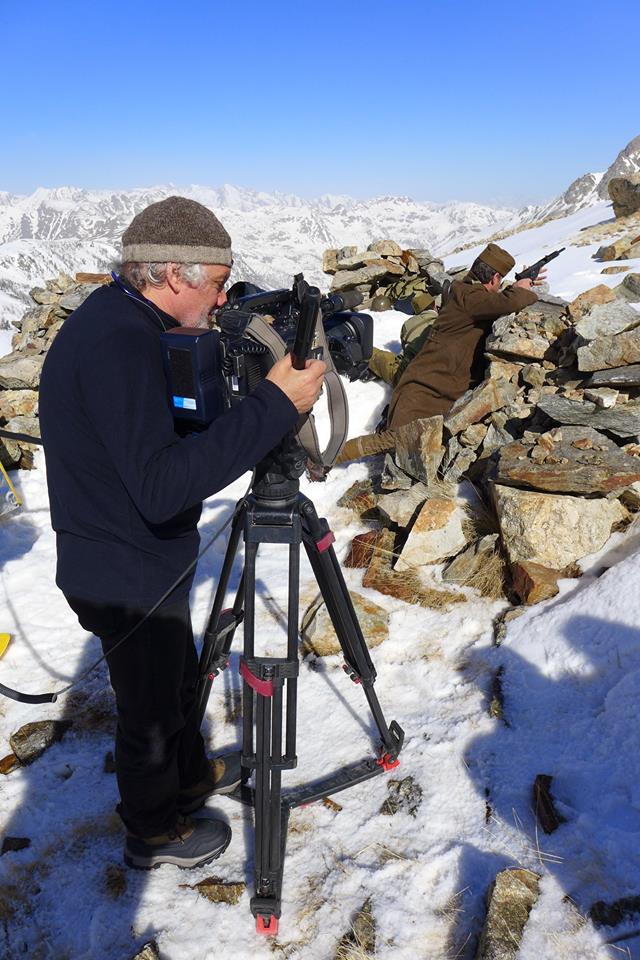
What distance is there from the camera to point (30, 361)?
10.5 meters

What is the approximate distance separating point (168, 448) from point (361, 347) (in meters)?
0.98

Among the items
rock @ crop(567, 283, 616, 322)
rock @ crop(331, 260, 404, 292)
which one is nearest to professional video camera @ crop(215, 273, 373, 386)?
rock @ crop(567, 283, 616, 322)

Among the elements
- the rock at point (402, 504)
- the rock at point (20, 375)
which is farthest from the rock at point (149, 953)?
the rock at point (20, 375)

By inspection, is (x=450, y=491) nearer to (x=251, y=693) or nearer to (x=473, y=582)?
(x=473, y=582)

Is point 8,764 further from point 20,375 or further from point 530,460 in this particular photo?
point 20,375

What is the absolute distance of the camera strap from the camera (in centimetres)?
206

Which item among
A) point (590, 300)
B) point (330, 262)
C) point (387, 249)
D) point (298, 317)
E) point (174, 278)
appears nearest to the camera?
point (298, 317)

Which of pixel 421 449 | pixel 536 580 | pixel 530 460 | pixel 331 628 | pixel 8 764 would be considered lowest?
pixel 8 764

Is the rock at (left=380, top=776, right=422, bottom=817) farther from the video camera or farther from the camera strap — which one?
the video camera

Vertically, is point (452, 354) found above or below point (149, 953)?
above

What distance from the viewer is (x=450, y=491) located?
5.69 m

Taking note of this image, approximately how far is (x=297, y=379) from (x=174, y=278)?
2.26ft

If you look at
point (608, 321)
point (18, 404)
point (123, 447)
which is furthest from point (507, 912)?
point (18, 404)

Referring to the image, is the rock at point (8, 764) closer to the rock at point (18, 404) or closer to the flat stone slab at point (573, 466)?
the flat stone slab at point (573, 466)
